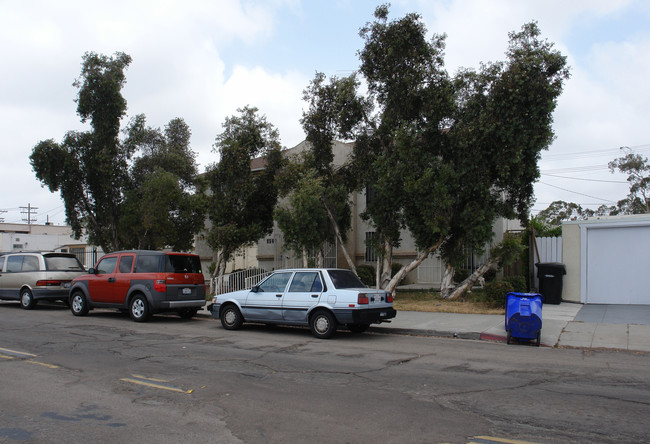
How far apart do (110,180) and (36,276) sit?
5.24 meters

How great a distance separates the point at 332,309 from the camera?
35.6ft

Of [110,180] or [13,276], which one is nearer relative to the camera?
[13,276]

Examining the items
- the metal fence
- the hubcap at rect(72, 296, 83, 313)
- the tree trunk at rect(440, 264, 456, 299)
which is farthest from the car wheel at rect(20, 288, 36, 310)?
the tree trunk at rect(440, 264, 456, 299)

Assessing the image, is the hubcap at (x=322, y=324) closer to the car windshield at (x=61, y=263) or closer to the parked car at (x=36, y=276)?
the parked car at (x=36, y=276)

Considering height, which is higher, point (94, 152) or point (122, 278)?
point (94, 152)

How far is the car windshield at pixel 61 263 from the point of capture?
17609 millimetres

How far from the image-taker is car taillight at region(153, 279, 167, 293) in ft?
44.9

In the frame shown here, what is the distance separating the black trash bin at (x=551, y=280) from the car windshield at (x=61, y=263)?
15702 millimetres

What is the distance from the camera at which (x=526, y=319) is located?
10188 mm

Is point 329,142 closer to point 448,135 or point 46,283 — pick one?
point 448,135

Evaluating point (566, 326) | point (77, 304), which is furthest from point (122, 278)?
point (566, 326)

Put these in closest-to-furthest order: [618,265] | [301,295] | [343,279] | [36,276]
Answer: [301,295], [343,279], [618,265], [36,276]

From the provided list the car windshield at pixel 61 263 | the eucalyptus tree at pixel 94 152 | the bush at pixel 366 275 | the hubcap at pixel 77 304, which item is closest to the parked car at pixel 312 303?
the hubcap at pixel 77 304

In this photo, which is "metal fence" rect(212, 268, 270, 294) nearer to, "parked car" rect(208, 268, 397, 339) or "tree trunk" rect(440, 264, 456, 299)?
"tree trunk" rect(440, 264, 456, 299)
